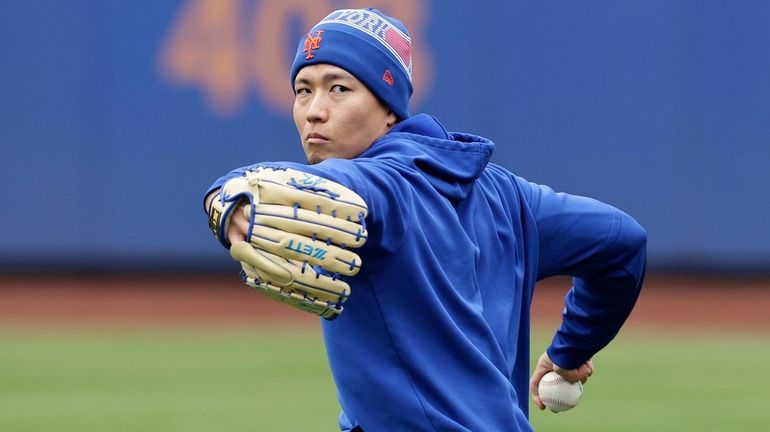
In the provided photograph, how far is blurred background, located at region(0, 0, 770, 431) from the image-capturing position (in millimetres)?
11125

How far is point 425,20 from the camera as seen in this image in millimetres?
11266

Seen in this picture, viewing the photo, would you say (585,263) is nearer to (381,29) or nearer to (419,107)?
(381,29)

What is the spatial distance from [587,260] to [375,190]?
93cm

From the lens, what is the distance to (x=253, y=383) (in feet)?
23.2

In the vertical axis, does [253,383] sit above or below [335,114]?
below

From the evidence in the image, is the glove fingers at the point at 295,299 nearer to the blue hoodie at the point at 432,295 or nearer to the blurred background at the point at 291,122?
the blue hoodie at the point at 432,295

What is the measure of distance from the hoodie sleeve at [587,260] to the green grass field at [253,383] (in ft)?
9.43

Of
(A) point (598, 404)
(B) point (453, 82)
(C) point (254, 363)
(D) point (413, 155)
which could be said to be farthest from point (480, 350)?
(B) point (453, 82)

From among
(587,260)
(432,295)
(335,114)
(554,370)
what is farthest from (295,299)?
(554,370)

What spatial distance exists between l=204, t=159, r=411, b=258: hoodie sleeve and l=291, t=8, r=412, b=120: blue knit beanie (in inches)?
18.5

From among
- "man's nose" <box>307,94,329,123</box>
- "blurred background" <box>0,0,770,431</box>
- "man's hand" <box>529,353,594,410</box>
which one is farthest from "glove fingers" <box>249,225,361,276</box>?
"blurred background" <box>0,0,770,431</box>

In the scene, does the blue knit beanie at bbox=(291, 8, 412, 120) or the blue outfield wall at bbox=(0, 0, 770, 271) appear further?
the blue outfield wall at bbox=(0, 0, 770, 271)

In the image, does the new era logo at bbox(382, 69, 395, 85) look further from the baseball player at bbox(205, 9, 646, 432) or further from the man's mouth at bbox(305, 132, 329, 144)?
the man's mouth at bbox(305, 132, 329, 144)

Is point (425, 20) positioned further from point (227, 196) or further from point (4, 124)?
point (227, 196)
